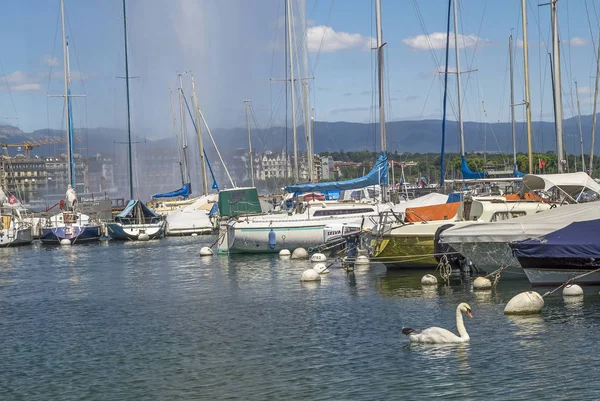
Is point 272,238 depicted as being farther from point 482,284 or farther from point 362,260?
point 482,284

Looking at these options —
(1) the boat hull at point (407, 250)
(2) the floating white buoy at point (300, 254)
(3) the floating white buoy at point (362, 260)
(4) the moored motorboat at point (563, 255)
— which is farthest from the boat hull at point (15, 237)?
(4) the moored motorboat at point (563, 255)

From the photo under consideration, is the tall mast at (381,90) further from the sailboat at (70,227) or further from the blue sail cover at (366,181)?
the sailboat at (70,227)

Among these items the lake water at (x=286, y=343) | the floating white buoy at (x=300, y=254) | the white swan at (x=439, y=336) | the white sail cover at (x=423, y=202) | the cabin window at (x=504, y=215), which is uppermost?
the white sail cover at (x=423, y=202)

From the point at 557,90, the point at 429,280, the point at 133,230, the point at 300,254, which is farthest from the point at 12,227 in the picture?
the point at 429,280

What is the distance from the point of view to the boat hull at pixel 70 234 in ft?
245

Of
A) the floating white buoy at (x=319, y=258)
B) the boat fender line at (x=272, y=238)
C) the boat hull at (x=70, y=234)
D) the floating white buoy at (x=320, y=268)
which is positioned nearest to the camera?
the floating white buoy at (x=320, y=268)

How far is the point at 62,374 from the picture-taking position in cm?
2350

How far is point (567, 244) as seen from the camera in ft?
98.3

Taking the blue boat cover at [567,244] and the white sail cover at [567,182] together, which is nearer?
the blue boat cover at [567,244]

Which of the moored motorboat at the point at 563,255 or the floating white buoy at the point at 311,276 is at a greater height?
the moored motorboat at the point at 563,255

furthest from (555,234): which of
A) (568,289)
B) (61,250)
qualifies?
(61,250)

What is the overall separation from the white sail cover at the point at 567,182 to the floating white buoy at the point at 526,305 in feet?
45.0

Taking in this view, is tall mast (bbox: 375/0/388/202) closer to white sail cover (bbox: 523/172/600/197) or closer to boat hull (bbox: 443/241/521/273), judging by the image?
white sail cover (bbox: 523/172/600/197)

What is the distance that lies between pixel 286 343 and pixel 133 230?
51.0 m
